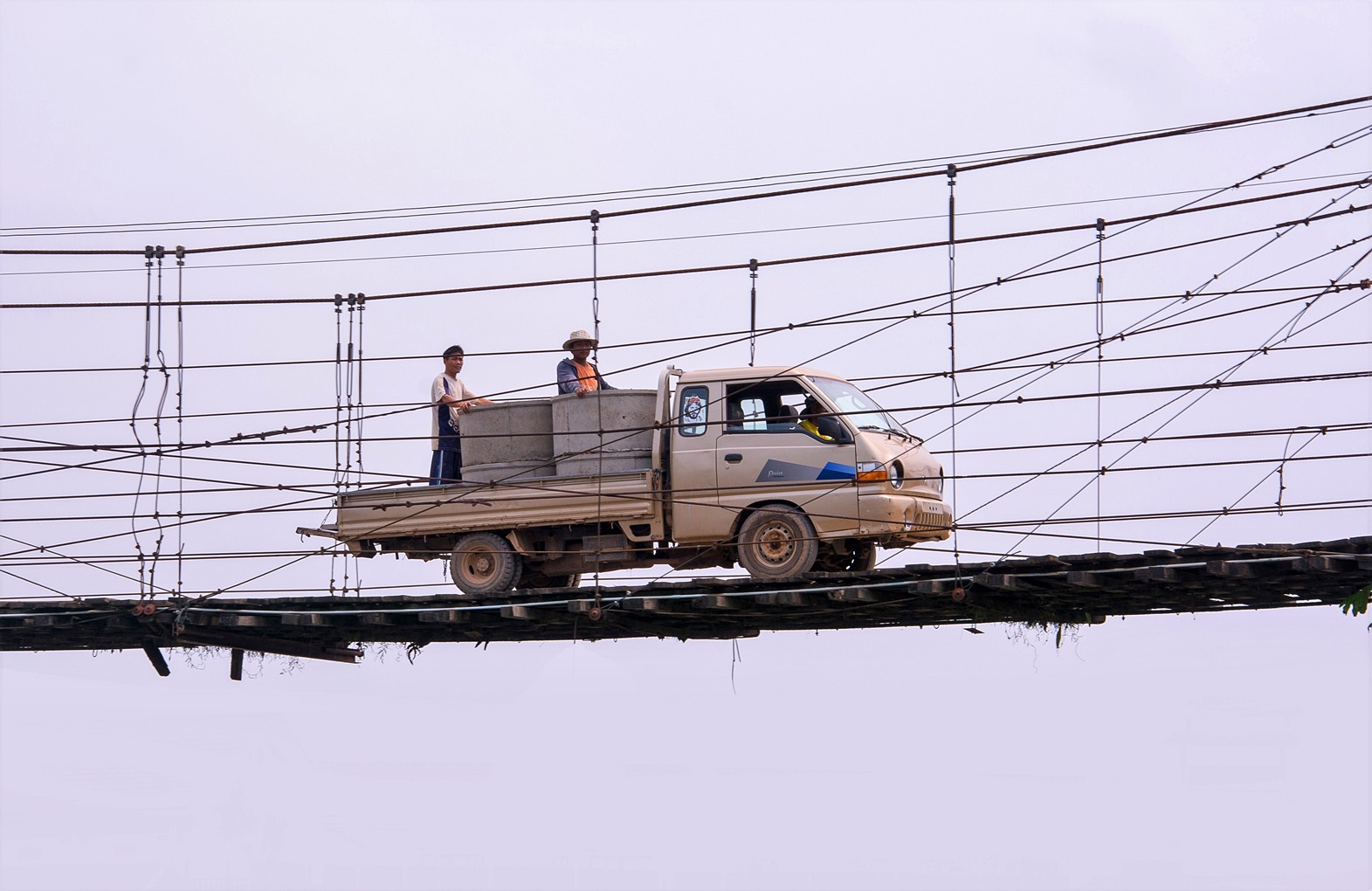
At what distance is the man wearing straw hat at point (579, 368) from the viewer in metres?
17.2

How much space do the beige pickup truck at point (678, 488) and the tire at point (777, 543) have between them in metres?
0.02

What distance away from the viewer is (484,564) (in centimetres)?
1747

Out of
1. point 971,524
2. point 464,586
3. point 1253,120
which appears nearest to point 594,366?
point 464,586

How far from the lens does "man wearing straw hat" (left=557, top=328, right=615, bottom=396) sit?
56.4 feet

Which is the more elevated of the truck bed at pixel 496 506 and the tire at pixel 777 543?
the truck bed at pixel 496 506

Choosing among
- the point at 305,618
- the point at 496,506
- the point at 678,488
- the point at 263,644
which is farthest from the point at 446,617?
the point at 263,644

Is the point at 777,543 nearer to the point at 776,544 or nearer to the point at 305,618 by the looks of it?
the point at 776,544

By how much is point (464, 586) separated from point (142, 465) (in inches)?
139

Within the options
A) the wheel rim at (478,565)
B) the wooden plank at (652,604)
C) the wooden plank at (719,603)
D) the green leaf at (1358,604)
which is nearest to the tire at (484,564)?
the wheel rim at (478,565)

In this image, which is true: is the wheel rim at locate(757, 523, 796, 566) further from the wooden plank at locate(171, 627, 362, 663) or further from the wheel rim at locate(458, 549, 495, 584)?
the wooden plank at locate(171, 627, 362, 663)

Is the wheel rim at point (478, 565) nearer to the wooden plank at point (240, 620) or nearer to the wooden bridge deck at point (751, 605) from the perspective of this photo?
the wooden bridge deck at point (751, 605)

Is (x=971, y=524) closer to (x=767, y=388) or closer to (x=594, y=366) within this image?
(x=767, y=388)

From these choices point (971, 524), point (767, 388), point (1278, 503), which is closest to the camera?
point (1278, 503)

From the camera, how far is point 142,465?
59.4 feet
